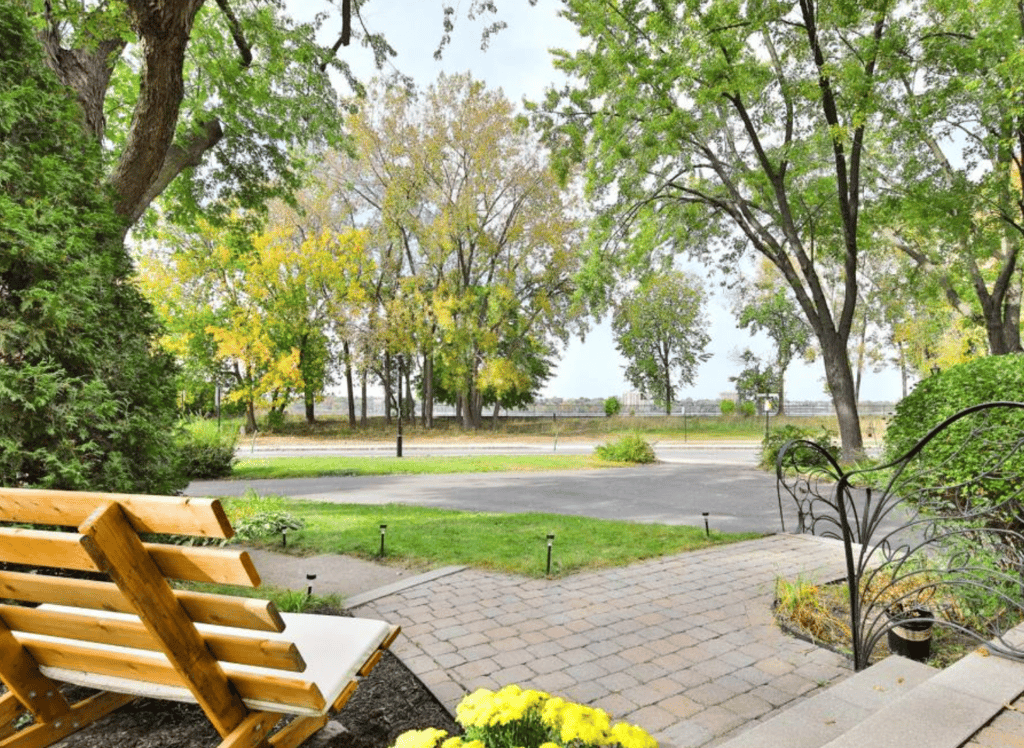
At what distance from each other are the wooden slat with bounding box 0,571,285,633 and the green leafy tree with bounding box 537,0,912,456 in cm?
1267

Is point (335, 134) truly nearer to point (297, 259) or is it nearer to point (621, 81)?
point (621, 81)

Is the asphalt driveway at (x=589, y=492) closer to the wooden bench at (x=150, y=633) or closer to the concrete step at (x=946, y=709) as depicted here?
the concrete step at (x=946, y=709)

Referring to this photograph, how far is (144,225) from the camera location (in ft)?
39.2

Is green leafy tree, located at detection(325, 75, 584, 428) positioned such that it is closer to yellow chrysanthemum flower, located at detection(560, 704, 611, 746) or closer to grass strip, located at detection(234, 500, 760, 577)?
grass strip, located at detection(234, 500, 760, 577)

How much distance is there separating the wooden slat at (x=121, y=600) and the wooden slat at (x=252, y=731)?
1.52 ft

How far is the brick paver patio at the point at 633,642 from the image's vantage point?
9.57 feet

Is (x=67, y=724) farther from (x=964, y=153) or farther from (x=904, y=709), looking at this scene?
(x=964, y=153)

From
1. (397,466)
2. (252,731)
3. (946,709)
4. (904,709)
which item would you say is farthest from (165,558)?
(397,466)

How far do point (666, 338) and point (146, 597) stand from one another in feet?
147

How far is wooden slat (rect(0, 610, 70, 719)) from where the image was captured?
2.15 meters

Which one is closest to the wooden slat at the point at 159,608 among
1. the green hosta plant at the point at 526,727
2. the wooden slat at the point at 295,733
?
the wooden slat at the point at 295,733

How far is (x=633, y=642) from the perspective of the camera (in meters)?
3.62

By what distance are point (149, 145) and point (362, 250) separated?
71.9ft

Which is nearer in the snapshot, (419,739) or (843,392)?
(419,739)
